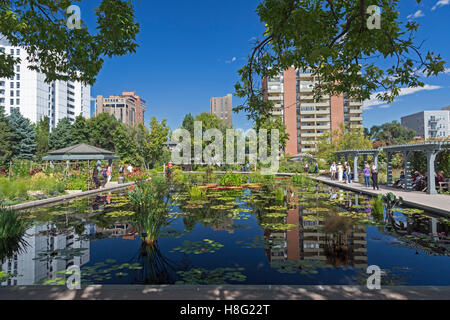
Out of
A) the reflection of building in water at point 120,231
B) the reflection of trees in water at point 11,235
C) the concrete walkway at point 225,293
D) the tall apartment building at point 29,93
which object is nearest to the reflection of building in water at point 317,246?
the concrete walkway at point 225,293

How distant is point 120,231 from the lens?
7.23 meters

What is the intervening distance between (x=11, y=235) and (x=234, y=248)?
521 centimetres

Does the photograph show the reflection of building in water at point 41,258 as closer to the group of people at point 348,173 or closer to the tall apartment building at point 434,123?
the group of people at point 348,173

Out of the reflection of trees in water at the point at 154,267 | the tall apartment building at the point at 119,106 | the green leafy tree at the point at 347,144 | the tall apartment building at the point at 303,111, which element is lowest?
the reflection of trees in water at the point at 154,267

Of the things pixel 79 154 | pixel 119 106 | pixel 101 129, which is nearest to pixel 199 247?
pixel 79 154

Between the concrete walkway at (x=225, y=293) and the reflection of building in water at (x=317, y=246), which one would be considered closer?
the concrete walkway at (x=225, y=293)

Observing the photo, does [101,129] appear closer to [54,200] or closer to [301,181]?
[54,200]

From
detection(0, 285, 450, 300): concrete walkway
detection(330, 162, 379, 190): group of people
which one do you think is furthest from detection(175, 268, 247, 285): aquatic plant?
detection(330, 162, 379, 190): group of people

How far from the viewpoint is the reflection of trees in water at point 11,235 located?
564 cm

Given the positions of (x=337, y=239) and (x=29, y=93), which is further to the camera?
(x=29, y=93)

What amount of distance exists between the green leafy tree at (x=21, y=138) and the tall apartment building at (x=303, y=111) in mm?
49395

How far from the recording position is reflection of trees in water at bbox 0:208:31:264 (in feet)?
18.5

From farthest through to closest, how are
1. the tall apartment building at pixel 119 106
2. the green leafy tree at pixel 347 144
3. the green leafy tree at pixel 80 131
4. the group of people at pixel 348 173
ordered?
the tall apartment building at pixel 119 106 → the green leafy tree at pixel 80 131 → the green leafy tree at pixel 347 144 → the group of people at pixel 348 173
